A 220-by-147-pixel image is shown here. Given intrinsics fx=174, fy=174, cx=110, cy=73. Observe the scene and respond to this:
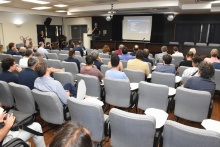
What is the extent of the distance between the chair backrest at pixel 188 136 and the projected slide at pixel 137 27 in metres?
10.6

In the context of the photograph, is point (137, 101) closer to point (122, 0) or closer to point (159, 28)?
point (122, 0)

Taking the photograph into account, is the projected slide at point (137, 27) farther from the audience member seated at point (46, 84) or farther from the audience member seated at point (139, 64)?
the audience member seated at point (46, 84)

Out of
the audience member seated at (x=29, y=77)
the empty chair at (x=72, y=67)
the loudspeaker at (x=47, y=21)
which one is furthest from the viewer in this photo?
the loudspeaker at (x=47, y=21)

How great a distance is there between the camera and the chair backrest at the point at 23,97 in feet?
8.34

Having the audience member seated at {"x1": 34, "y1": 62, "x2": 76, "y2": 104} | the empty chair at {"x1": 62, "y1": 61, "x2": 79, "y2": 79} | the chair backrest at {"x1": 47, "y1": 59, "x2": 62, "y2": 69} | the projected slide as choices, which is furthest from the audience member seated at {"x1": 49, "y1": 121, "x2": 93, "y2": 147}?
the projected slide

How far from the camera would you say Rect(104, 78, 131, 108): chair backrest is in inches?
112

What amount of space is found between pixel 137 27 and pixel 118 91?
9.67 m

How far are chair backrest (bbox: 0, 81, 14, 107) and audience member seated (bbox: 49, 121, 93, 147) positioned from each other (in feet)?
8.12

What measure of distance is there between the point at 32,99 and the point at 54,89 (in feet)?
1.37

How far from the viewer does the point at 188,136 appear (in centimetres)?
148

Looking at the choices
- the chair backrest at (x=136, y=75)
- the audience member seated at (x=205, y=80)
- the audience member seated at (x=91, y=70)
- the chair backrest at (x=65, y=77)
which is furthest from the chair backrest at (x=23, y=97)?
the audience member seated at (x=205, y=80)

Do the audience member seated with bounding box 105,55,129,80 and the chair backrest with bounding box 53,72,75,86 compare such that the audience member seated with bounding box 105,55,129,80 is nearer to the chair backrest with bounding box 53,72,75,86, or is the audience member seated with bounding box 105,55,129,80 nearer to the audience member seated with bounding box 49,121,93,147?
the chair backrest with bounding box 53,72,75,86

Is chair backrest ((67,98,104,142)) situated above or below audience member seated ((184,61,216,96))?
below

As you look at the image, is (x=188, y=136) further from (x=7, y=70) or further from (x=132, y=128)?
(x=7, y=70)
